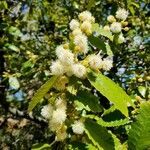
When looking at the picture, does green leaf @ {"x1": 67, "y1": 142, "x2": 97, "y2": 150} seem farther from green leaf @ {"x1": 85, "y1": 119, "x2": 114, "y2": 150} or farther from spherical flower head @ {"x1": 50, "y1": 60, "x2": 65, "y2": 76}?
spherical flower head @ {"x1": 50, "y1": 60, "x2": 65, "y2": 76}

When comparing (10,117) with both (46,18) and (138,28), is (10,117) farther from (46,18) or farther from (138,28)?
(138,28)

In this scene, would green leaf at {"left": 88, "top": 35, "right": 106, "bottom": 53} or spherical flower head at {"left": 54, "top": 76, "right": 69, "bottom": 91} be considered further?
green leaf at {"left": 88, "top": 35, "right": 106, "bottom": 53}

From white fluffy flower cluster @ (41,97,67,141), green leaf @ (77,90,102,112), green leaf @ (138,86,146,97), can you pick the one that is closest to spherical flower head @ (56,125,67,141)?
white fluffy flower cluster @ (41,97,67,141)

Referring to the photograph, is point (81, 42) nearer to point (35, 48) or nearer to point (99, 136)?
point (99, 136)

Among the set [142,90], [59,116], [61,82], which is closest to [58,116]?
[59,116]

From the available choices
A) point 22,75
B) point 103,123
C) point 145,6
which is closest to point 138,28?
point 145,6

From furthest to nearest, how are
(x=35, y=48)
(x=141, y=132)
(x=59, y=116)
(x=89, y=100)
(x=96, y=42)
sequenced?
(x=35, y=48), (x=96, y=42), (x=89, y=100), (x=59, y=116), (x=141, y=132)

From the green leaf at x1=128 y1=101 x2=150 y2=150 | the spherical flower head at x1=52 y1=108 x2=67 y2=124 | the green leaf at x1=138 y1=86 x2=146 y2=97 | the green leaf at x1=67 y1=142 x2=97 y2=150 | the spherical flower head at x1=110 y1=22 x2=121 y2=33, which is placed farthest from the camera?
the green leaf at x1=138 y1=86 x2=146 y2=97
